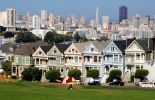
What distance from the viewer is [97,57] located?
78.6m

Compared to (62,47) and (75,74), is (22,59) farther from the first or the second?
(75,74)

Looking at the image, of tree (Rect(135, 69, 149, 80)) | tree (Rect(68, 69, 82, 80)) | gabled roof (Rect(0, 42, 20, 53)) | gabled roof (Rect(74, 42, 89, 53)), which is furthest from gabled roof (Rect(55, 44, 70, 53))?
gabled roof (Rect(0, 42, 20, 53))

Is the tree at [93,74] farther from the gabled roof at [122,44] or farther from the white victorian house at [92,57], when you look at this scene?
the gabled roof at [122,44]

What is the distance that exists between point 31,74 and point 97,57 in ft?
36.4

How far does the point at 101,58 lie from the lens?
257ft

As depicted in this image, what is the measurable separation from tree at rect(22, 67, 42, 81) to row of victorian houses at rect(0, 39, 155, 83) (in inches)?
94.5

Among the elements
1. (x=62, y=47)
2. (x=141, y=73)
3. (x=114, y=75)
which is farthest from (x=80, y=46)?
(x=141, y=73)

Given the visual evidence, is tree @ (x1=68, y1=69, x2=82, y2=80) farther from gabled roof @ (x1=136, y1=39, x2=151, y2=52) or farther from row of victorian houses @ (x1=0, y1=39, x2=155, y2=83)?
gabled roof @ (x1=136, y1=39, x2=151, y2=52)

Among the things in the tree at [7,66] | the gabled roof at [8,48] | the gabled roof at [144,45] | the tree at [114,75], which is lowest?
the tree at [114,75]

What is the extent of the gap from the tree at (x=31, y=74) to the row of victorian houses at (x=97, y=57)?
7.88 ft

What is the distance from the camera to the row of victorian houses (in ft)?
246

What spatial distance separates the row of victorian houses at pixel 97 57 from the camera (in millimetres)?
75125

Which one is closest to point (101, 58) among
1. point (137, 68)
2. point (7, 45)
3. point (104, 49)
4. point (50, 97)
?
point (104, 49)

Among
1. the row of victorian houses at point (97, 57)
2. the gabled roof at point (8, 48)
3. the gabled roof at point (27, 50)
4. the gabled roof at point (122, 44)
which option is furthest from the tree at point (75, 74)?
the gabled roof at point (8, 48)
